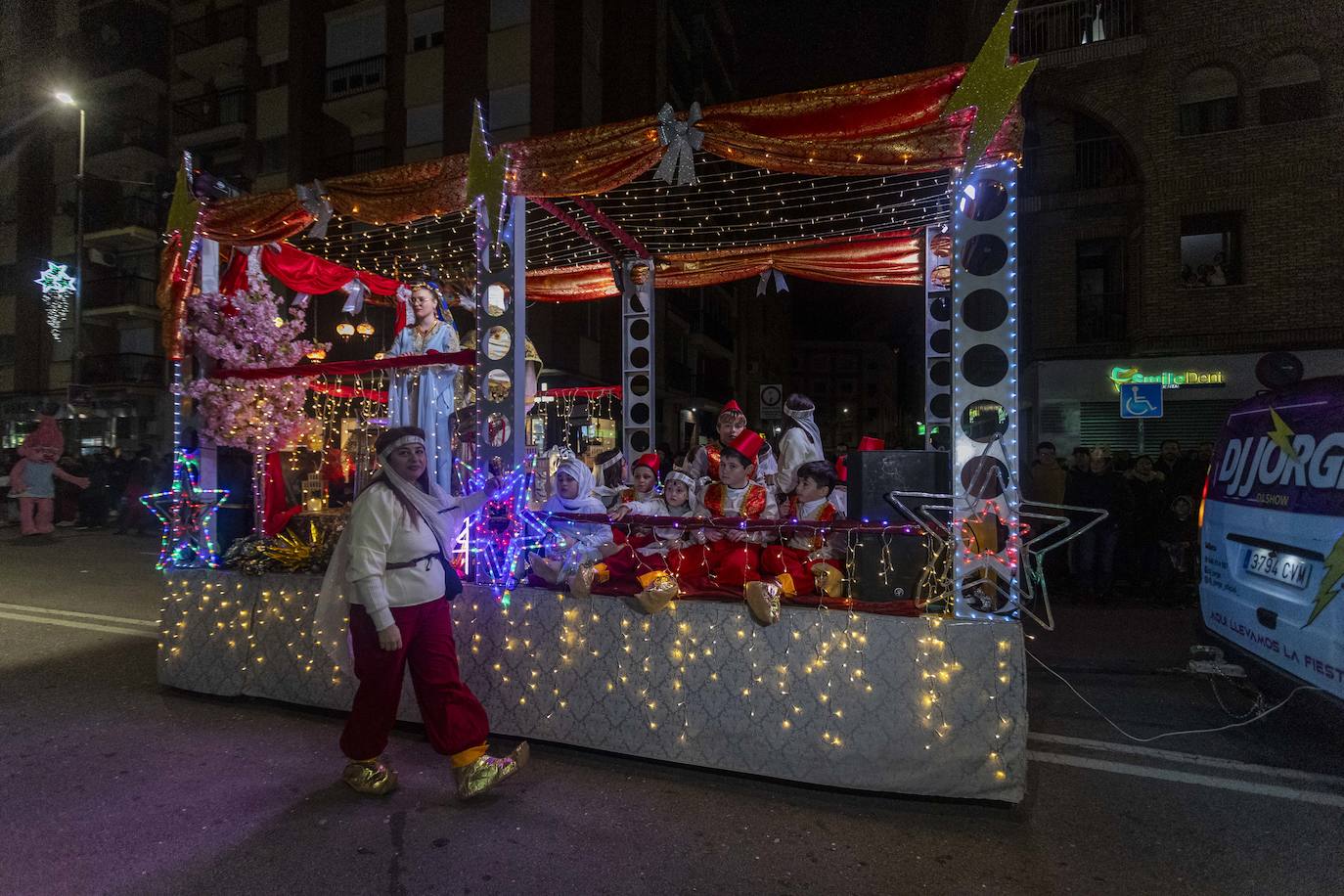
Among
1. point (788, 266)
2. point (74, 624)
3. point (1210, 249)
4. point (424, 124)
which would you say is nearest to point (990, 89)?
point (788, 266)

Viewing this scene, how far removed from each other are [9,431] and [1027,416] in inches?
1417

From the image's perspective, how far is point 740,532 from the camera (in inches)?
181

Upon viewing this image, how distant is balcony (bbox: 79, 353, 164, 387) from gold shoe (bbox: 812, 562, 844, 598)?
30.4 metres

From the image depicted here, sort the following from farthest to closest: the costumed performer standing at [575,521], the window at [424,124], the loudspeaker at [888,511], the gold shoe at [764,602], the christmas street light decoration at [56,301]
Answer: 1. the christmas street light decoration at [56,301]
2. the window at [424,124]
3. the costumed performer standing at [575,521]
4. the loudspeaker at [888,511]
5. the gold shoe at [764,602]

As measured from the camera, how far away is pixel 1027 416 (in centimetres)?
1681

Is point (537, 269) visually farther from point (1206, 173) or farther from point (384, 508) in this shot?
point (1206, 173)

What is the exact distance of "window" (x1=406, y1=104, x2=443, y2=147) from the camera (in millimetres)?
21250

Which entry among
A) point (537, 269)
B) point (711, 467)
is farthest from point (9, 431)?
point (711, 467)

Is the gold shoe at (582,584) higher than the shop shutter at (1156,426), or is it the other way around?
the shop shutter at (1156,426)

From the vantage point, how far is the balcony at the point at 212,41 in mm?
24656

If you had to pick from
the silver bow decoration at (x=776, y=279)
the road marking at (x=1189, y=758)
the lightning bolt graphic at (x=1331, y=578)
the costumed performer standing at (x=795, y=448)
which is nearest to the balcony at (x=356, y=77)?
the silver bow decoration at (x=776, y=279)

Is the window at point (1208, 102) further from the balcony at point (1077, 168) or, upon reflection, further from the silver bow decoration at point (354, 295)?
the silver bow decoration at point (354, 295)

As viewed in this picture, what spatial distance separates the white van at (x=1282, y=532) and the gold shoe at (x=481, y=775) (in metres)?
4.11

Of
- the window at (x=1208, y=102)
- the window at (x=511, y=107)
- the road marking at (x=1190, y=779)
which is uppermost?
the window at (x=511, y=107)
